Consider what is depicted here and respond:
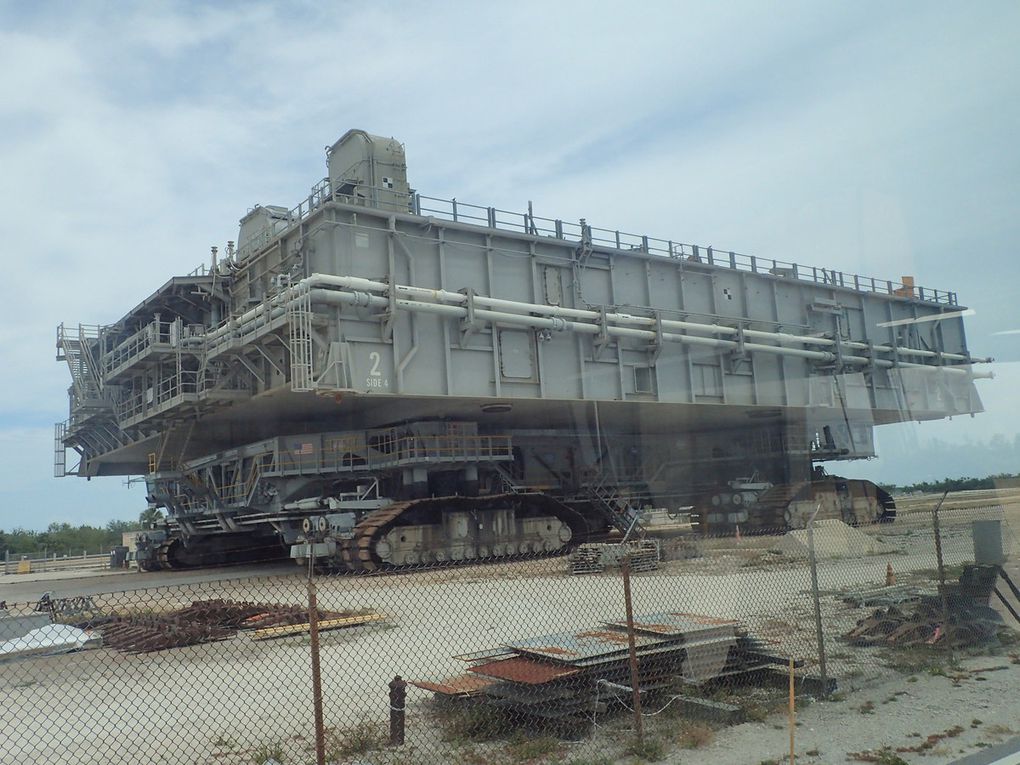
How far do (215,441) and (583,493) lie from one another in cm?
1301

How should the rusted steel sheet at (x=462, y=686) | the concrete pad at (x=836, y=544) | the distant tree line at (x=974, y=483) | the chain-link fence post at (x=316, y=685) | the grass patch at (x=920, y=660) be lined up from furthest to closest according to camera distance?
the concrete pad at (x=836, y=544) < the distant tree line at (x=974, y=483) < the grass patch at (x=920, y=660) < the rusted steel sheet at (x=462, y=686) < the chain-link fence post at (x=316, y=685)

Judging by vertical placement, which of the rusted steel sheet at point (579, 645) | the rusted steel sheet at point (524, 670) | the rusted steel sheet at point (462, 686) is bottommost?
the rusted steel sheet at point (462, 686)

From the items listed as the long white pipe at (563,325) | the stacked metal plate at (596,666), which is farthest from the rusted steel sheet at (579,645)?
the long white pipe at (563,325)

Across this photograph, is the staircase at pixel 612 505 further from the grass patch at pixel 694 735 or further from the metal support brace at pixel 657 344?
the grass patch at pixel 694 735

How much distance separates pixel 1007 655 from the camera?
27.0 ft

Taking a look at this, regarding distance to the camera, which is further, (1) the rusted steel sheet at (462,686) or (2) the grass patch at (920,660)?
(2) the grass patch at (920,660)

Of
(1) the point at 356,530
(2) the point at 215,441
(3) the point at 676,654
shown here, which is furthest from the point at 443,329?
(3) the point at 676,654

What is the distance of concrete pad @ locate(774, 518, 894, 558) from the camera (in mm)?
17219

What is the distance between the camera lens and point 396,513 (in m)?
22.2

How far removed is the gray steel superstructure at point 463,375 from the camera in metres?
21.6

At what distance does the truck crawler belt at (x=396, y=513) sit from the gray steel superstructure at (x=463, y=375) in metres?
0.11

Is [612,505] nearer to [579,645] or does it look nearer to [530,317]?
[530,317]

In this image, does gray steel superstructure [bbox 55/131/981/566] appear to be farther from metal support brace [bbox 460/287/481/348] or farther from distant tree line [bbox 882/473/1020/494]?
distant tree line [bbox 882/473/1020/494]

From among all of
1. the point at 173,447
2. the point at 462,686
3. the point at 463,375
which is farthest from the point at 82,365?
the point at 462,686
